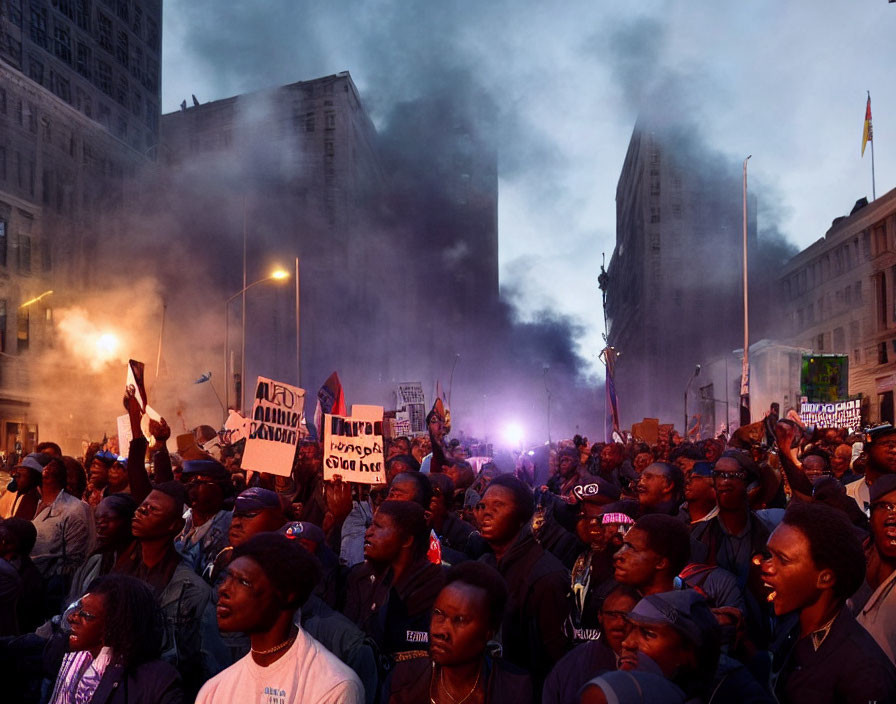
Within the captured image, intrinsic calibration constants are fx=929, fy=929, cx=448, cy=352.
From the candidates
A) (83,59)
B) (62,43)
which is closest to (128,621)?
(62,43)

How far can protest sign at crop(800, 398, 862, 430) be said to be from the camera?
14.7m

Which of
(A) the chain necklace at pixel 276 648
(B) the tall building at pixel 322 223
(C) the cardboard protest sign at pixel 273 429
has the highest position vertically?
(B) the tall building at pixel 322 223

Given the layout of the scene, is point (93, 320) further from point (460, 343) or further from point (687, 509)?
point (460, 343)

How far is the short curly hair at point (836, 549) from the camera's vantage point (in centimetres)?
329

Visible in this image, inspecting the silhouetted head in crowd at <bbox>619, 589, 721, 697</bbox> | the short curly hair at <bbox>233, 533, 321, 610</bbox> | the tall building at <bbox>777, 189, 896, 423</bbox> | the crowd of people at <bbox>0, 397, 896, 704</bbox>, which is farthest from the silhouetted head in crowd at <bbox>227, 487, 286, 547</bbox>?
the tall building at <bbox>777, 189, 896, 423</bbox>

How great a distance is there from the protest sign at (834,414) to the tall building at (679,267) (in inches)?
2389

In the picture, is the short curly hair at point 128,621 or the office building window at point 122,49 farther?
the office building window at point 122,49

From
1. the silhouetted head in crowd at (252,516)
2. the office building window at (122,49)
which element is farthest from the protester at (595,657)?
the office building window at (122,49)

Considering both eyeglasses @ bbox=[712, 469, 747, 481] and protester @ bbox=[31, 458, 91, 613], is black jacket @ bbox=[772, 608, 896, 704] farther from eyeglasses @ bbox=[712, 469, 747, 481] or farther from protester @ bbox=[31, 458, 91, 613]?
protester @ bbox=[31, 458, 91, 613]

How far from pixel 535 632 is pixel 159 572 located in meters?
1.97

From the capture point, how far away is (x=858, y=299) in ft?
170

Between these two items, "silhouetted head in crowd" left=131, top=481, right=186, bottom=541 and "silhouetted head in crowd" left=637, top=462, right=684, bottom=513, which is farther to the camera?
"silhouetted head in crowd" left=637, top=462, right=684, bottom=513

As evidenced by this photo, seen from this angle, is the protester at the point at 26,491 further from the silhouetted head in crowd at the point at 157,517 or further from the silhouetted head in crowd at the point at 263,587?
the silhouetted head in crowd at the point at 263,587

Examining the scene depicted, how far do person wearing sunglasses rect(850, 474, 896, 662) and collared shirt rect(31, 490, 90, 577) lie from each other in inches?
190
